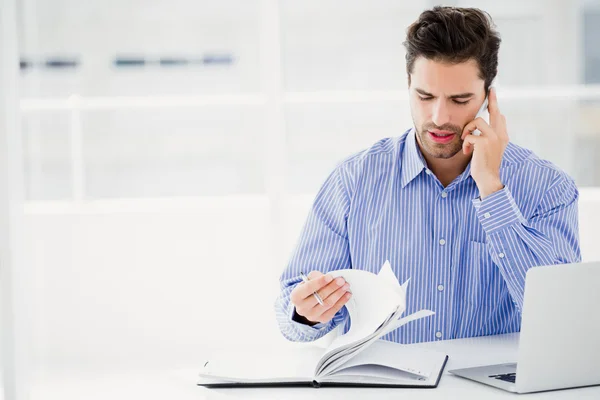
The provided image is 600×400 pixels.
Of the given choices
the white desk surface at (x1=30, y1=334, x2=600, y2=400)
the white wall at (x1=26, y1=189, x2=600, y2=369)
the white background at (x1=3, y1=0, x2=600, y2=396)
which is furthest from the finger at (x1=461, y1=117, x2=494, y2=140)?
the white wall at (x1=26, y1=189, x2=600, y2=369)

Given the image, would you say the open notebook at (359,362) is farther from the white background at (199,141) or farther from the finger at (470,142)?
the white background at (199,141)

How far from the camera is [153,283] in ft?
11.3

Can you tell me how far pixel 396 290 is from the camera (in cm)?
132

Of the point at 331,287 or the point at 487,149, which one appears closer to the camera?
the point at 331,287

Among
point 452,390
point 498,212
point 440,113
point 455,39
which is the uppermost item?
point 455,39

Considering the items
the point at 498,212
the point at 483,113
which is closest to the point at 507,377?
the point at 498,212

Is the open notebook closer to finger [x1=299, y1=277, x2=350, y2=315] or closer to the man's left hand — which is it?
finger [x1=299, y1=277, x2=350, y2=315]

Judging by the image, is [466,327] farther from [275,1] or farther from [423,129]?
[275,1]

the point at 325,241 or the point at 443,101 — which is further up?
the point at 443,101

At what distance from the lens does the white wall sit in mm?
3422

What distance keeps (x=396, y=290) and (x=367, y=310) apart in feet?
0.22

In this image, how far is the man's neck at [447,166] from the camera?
6.09 feet

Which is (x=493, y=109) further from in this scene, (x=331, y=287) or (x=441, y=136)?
(x=331, y=287)

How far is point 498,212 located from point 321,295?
0.49m
